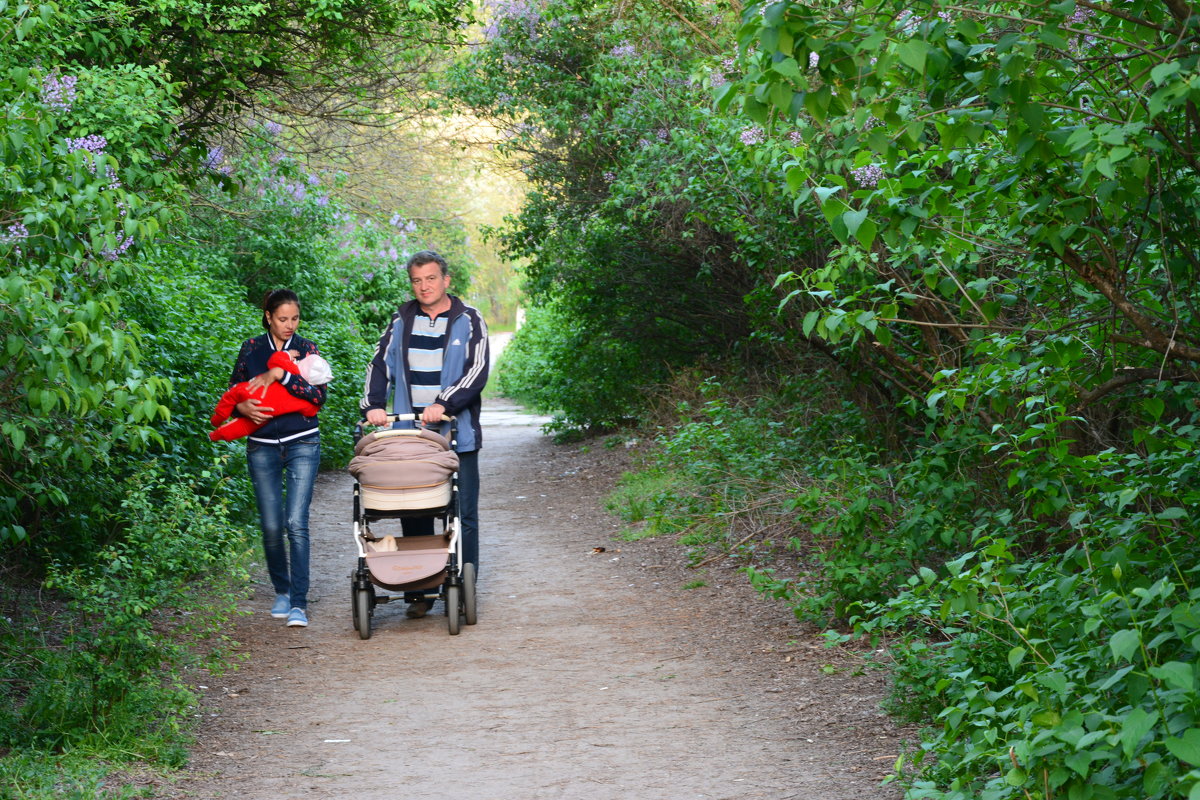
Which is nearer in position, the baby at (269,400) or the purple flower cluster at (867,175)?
the baby at (269,400)

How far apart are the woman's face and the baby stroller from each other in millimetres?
838

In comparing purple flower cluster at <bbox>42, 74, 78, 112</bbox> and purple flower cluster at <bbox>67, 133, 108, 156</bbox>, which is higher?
purple flower cluster at <bbox>42, 74, 78, 112</bbox>

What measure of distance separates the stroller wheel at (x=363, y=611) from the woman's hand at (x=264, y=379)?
1.37 metres

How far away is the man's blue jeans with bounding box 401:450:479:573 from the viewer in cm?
766

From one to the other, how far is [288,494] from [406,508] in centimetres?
93

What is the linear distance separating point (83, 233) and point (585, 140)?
9.51m

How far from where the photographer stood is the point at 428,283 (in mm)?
7527

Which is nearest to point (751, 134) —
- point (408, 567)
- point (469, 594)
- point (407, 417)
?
point (407, 417)

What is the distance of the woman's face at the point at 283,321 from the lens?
7.29 meters

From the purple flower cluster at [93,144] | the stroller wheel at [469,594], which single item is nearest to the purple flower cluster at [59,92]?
the purple flower cluster at [93,144]

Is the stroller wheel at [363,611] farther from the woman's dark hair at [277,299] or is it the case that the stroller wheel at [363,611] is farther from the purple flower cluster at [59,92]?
the purple flower cluster at [59,92]

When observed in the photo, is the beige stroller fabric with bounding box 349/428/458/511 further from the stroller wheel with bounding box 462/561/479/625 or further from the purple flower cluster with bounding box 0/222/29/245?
the purple flower cluster with bounding box 0/222/29/245

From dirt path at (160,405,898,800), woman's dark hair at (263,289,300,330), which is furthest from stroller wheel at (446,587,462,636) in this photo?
woman's dark hair at (263,289,300,330)

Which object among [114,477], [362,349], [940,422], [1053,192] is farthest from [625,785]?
[362,349]
